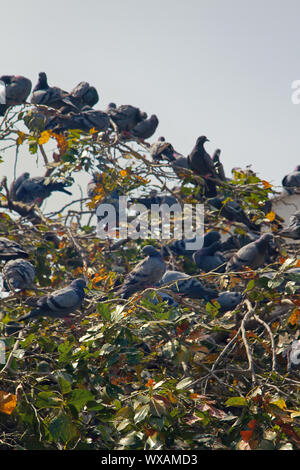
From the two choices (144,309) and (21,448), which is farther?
(144,309)

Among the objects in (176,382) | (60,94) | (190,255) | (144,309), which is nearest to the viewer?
(176,382)

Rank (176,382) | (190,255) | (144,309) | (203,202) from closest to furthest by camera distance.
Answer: (176,382), (144,309), (190,255), (203,202)

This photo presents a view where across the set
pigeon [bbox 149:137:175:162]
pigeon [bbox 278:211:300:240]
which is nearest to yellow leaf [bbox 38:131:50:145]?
pigeon [bbox 149:137:175:162]

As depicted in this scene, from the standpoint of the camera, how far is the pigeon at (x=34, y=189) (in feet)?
20.2

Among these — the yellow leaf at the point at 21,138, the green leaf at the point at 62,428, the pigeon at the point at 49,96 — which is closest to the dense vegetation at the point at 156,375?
the green leaf at the point at 62,428

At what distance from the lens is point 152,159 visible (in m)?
6.57

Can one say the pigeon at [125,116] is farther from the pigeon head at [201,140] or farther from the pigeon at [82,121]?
the pigeon head at [201,140]

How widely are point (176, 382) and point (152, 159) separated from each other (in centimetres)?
393

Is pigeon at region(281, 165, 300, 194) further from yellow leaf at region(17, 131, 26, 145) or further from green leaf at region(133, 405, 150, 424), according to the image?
green leaf at region(133, 405, 150, 424)

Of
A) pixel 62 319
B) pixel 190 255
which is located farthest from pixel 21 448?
pixel 190 255

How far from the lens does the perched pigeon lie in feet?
13.2

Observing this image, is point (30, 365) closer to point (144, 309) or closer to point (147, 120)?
point (144, 309)

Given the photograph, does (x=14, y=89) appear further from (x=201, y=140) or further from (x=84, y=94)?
(x=201, y=140)

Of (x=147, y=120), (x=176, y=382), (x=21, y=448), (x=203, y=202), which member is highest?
(x=147, y=120)
